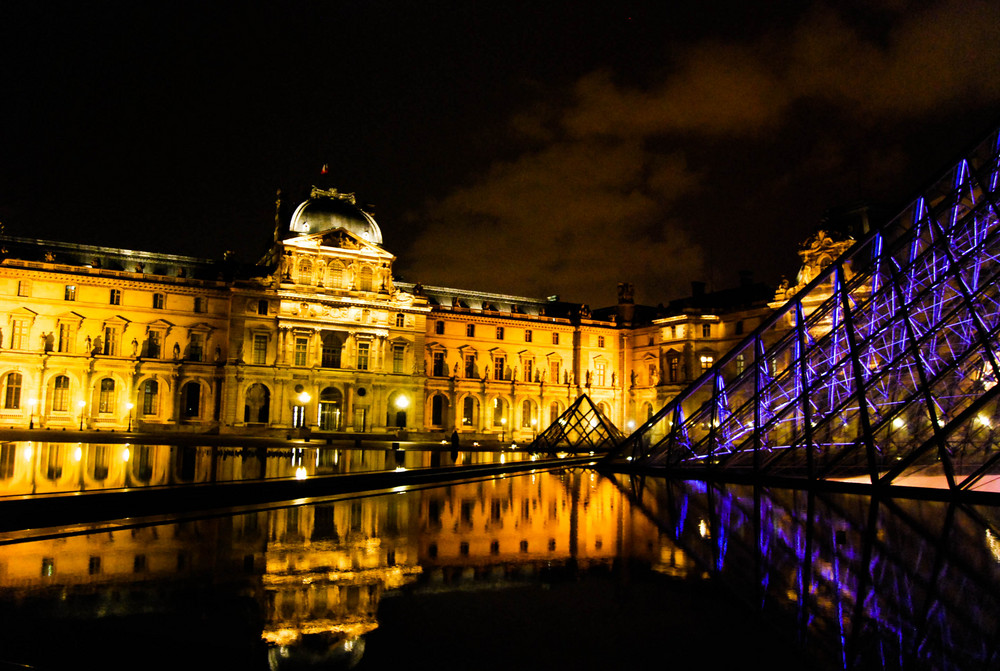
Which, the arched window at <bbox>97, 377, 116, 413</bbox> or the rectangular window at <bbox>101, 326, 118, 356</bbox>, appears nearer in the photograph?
the arched window at <bbox>97, 377, 116, 413</bbox>

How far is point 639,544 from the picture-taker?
8312 mm

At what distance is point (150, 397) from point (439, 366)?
21.5 m

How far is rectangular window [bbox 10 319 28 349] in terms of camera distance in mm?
46188

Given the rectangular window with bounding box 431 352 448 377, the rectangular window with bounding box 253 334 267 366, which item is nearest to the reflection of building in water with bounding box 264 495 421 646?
the rectangular window with bounding box 253 334 267 366

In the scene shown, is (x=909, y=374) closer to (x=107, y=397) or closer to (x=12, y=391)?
(x=107, y=397)

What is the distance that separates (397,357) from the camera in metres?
56.0

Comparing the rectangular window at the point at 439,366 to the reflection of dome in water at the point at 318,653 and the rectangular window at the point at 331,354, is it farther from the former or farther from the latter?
the reflection of dome in water at the point at 318,653

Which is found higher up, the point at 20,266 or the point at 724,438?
the point at 20,266

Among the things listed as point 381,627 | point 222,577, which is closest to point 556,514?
point 222,577

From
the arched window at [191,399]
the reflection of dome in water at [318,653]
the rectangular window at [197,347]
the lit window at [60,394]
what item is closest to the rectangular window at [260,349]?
the rectangular window at [197,347]

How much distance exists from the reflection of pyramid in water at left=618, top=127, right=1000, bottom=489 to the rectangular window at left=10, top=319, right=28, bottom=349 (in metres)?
41.5

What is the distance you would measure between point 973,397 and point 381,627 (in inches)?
653

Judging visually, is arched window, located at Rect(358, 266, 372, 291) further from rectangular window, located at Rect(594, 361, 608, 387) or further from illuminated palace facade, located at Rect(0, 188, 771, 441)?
rectangular window, located at Rect(594, 361, 608, 387)

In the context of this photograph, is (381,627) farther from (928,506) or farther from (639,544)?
(928,506)
